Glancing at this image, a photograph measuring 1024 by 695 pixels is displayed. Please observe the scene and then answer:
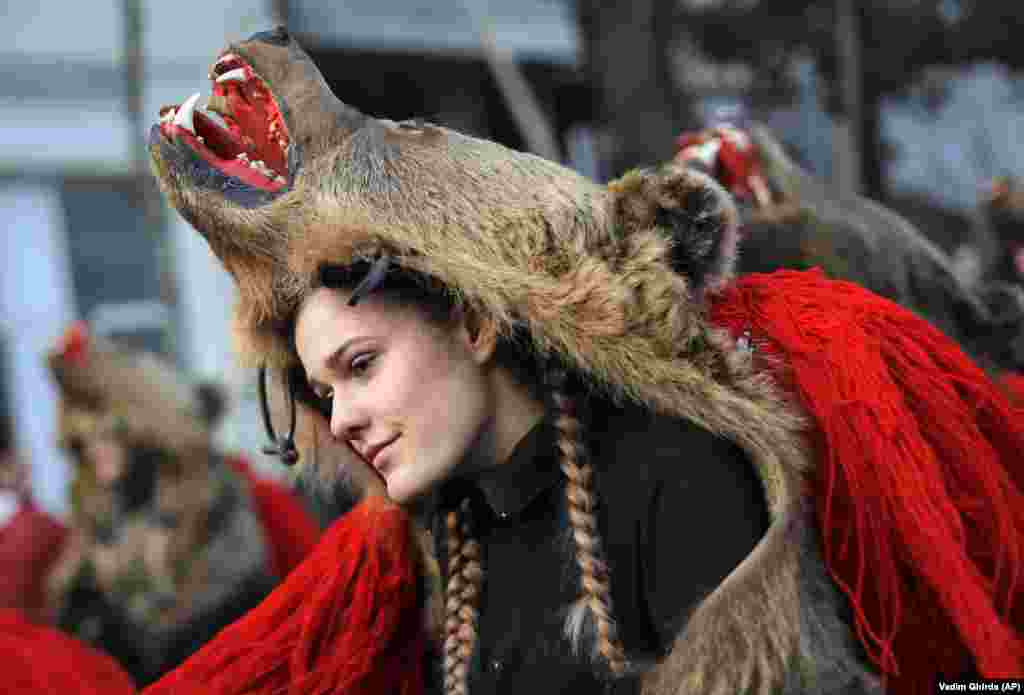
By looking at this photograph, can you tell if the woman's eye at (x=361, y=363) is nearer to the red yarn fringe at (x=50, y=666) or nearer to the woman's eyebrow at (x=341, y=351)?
the woman's eyebrow at (x=341, y=351)

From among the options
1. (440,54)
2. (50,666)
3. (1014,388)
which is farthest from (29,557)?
(440,54)

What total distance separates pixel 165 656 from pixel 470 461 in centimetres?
271

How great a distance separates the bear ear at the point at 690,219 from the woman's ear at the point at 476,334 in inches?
9.3

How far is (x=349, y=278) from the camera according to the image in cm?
172

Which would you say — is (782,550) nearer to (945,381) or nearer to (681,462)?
(681,462)

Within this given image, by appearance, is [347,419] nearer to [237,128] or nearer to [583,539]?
[583,539]

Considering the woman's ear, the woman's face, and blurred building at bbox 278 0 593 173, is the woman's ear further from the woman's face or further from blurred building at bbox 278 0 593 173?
blurred building at bbox 278 0 593 173

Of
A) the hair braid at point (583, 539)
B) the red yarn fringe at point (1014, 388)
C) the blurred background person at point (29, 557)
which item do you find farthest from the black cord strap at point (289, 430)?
the blurred background person at point (29, 557)

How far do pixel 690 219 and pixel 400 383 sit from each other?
0.46 metres

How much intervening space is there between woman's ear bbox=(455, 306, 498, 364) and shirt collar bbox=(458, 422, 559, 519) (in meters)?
0.14

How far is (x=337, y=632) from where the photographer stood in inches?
80.2

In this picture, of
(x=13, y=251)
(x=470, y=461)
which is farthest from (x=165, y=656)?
(x=13, y=251)

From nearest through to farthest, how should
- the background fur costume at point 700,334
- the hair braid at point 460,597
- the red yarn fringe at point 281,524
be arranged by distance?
the background fur costume at point 700,334
the hair braid at point 460,597
the red yarn fringe at point 281,524

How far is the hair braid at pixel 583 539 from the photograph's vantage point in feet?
5.41
